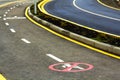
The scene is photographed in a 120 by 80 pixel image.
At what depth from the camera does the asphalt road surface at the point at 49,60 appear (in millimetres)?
10547

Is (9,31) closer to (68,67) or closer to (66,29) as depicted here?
(66,29)

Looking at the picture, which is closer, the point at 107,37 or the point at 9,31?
the point at 107,37

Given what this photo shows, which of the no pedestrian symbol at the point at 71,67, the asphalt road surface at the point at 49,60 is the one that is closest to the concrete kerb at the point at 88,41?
the asphalt road surface at the point at 49,60

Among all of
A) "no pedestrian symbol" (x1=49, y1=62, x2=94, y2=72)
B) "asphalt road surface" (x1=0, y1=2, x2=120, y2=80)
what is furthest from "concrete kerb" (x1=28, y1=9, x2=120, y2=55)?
"no pedestrian symbol" (x1=49, y1=62, x2=94, y2=72)

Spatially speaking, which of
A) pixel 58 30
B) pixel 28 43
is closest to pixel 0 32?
pixel 58 30

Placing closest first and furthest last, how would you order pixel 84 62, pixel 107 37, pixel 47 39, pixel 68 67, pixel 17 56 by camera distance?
pixel 68 67
pixel 84 62
pixel 17 56
pixel 107 37
pixel 47 39

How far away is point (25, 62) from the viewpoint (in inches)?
484

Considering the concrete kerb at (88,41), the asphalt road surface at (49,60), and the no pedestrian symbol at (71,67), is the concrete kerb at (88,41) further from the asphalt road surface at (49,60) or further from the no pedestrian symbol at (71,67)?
the no pedestrian symbol at (71,67)

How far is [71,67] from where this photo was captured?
11.5m

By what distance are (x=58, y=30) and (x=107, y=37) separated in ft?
15.0

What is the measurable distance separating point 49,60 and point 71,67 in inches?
49.8

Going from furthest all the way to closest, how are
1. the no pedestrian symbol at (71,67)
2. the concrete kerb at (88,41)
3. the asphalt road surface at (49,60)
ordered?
the concrete kerb at (88,41) < the no pedestrian symbol at (71,67) < the asphalt road surface at (49,60)

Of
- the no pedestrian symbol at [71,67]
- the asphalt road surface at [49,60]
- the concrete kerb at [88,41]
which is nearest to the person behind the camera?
the asphalt road surface at [49,60]

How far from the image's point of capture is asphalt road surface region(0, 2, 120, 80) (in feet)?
34.6
